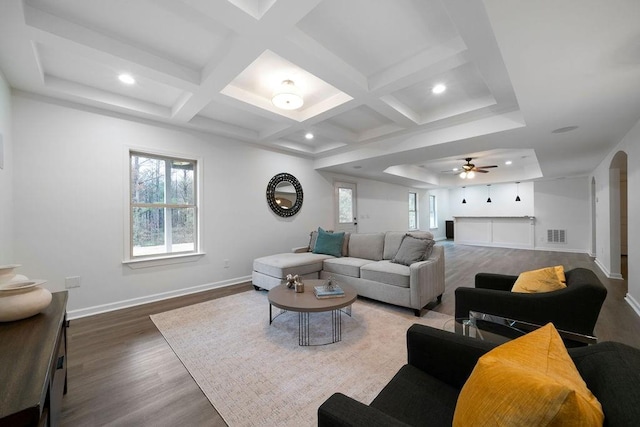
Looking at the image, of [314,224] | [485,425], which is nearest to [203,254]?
[314,224]

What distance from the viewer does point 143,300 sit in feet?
11.4

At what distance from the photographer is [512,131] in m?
3.39

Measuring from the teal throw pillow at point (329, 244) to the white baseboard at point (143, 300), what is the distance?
1.47m

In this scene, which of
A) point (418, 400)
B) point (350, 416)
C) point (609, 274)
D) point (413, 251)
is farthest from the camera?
point (609, 274)

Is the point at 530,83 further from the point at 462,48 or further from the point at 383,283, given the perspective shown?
the point at 383,283

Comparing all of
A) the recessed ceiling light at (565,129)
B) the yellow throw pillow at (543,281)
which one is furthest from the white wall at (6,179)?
the recessed ceiling light at (565,129)

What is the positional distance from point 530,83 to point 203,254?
4.42 meters

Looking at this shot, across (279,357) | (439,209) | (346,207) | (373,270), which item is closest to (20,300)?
(279,357)

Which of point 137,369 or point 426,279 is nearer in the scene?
point 137,369

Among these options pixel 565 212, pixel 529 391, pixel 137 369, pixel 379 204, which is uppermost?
pixel 379 204

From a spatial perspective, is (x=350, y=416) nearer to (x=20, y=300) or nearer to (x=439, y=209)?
(x=20, y=300)

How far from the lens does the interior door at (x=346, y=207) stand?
6523mm

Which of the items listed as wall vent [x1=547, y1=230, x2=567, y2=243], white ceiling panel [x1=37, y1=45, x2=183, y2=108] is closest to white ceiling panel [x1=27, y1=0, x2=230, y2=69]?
white ceiling panel [x1=37, y1=45, x2=183, y2=108]

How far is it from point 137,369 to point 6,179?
226 cm
